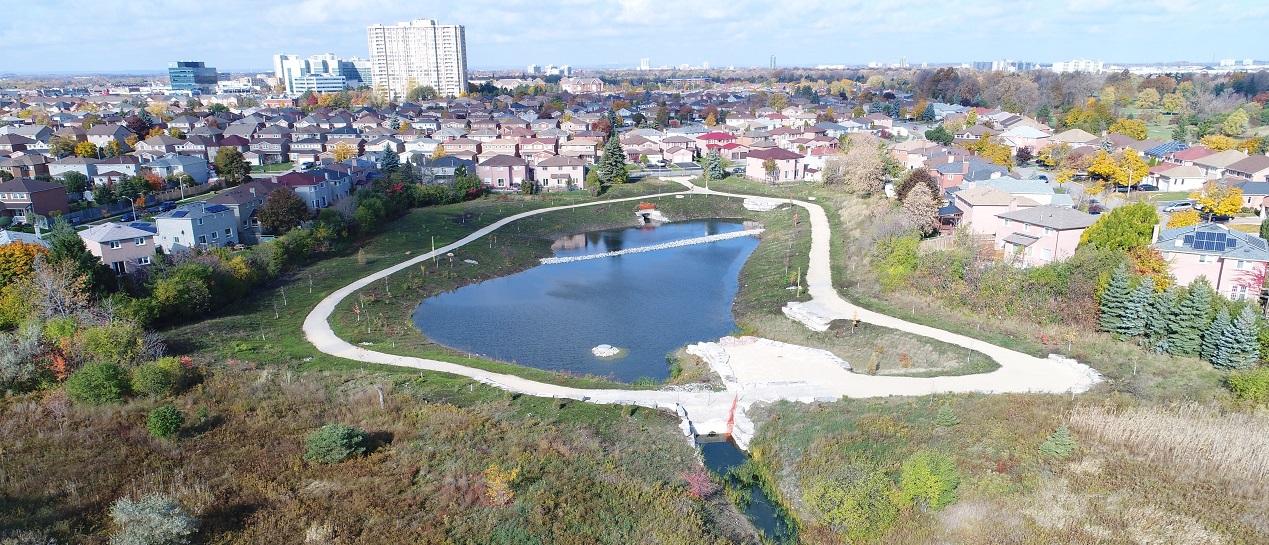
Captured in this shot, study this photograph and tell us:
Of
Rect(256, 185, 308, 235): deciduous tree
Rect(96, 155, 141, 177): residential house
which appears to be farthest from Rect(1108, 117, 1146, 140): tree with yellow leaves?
Rect(96, 155, 141, 177): residential house

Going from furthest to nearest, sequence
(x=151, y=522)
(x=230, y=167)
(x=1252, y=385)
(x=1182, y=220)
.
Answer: (x=230, y=167) < (x=1182, y=220) < (x=1252, y=385) < (x=151, y=522)

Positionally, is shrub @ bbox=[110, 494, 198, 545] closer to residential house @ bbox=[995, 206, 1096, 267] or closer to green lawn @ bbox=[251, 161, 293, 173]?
residential house @ bbox=[995, 206, 1096, 267]

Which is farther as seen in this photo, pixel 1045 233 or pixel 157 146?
pixel 157 146

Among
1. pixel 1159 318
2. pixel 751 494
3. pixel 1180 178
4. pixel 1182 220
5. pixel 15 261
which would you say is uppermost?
pixel 1180 178

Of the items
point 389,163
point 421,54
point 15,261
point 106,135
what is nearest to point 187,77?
point 421,54

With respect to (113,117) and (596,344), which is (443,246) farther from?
(113,117)

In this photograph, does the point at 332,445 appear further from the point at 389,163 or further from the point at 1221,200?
the point at 389,163
